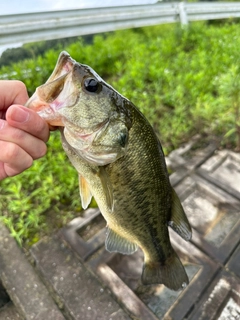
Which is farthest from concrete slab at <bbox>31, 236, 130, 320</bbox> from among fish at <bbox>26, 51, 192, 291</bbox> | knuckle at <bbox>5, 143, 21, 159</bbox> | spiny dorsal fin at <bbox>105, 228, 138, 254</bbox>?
knuckle at <bbox>5, 143, 21, 159</bbox>

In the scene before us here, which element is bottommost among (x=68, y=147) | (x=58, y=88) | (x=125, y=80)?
(x=125, y=80)

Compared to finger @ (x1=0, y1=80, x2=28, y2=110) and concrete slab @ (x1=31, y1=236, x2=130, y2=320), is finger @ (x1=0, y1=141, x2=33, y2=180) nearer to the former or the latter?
finger @ (x1=0, y1=80, x2=28, y2=110)

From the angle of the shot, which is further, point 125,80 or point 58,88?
point 125,80

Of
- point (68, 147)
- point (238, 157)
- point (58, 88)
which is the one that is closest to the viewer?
point (58, 88)

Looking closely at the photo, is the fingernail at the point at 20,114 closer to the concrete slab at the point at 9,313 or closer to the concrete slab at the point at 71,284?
the concrete slab at the point at 71,284

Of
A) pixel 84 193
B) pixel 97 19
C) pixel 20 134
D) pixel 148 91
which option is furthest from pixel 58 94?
pixel 97 19

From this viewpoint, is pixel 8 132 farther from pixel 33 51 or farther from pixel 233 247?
pixel 33 51

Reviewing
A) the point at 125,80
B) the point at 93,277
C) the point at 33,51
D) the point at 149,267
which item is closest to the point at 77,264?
the point at 93,277
